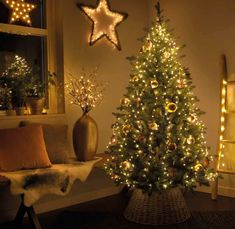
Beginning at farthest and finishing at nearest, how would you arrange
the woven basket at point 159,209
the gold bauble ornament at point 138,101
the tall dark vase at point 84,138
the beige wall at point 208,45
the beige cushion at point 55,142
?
the beige wall at point 208,45
the tall dark vase at point 84,138
the beige cushion at point 55,142
the gold bauble ornament at point 138,101
the woven basket at point 159,209

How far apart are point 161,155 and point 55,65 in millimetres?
1551

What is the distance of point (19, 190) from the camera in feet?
10.2

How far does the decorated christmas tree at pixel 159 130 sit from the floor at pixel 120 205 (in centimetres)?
47

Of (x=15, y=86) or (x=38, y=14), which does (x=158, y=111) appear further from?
(x=38, y=14)

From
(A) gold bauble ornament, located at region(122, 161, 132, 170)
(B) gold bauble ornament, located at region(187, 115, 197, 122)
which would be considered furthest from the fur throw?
(B) gold bauble ornament, located at region(187, 115, 197, 122)

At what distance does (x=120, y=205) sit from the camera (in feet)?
13.6

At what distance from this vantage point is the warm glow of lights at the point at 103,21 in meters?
4.43

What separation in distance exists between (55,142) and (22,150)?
399 millimetres

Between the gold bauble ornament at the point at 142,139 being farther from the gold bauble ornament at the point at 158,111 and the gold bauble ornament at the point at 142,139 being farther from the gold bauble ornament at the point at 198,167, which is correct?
the gold bauble ornament at the point at 198,167

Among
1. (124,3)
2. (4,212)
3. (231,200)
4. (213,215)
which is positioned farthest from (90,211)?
(124,3)

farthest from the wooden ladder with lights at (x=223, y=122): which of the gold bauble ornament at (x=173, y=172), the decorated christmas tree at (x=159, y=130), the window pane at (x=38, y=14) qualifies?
the window pane at (x=38, y=14)

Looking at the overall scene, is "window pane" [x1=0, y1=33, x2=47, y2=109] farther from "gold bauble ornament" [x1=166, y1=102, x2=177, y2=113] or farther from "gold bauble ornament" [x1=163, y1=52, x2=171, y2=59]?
"gold bauble ornament" [x1=166, y1=102, x2=177, y2=113]

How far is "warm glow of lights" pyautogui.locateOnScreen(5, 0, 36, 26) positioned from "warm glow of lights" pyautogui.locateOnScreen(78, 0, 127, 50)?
0.53 m

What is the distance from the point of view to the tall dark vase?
3.90m
